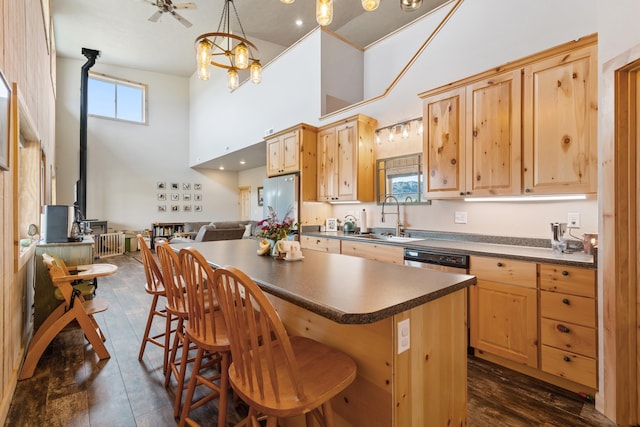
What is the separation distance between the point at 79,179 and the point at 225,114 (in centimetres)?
434

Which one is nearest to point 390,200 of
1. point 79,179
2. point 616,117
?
Result: point 616,117

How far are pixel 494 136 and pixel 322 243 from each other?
2245 mm

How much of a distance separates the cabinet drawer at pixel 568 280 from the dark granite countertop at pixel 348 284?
966mm

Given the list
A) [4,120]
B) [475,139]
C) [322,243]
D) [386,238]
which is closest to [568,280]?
[475,139]

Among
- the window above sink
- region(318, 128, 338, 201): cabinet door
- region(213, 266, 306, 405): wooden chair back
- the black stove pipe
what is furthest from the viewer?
the black stove pipe

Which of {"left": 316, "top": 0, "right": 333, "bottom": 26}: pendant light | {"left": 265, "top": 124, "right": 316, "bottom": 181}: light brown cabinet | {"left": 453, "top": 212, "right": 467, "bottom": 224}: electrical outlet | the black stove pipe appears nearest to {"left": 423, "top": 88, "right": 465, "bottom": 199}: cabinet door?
{"left": 453, "top": 212, "right": 467, "bottom": 224}: electrical outlet

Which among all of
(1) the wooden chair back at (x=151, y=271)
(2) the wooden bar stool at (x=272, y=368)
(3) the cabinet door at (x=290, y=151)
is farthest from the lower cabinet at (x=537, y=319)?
(3) the cabinet door at (x=290, y=151)

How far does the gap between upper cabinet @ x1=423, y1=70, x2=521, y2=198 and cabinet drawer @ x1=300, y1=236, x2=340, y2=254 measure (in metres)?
1.26

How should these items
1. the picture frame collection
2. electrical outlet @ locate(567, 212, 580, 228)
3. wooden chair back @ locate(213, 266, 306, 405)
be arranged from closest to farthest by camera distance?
wooden chair back @ locate(213, 266, 306, 405) → electrical outlet @ locate(567, 212, 580, 228) → the picture frame collection

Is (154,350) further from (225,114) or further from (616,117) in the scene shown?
(225,114)

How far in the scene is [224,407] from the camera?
140cm

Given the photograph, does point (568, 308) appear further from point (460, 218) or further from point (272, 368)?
point (272, 368)

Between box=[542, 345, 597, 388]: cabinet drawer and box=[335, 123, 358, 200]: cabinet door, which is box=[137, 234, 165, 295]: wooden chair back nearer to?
box=[335, 123, 358, 200]: cabinet door

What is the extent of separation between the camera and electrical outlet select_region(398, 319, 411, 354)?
113cm
